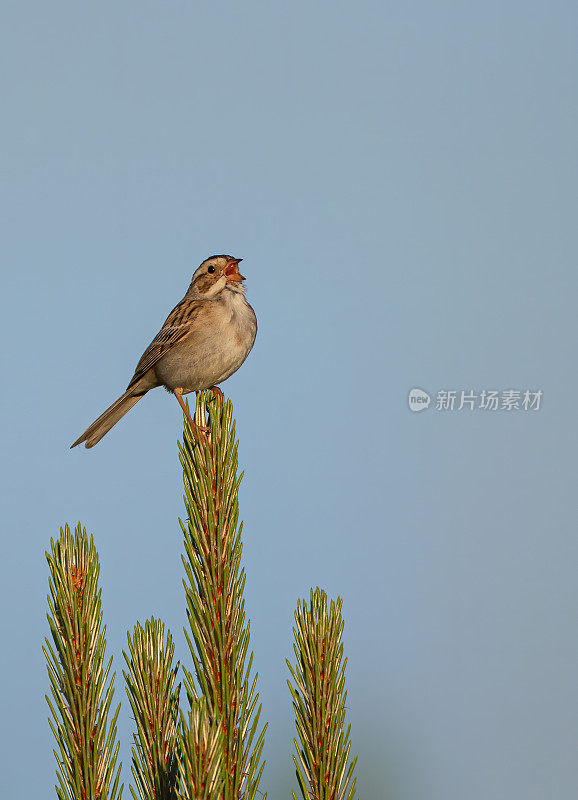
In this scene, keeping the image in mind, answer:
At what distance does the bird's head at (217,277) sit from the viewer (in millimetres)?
6992

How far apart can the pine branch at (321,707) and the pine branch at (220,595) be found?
150 mm

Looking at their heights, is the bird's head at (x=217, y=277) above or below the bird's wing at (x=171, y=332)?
above

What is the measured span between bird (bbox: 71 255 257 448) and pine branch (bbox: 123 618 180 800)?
12.7ft

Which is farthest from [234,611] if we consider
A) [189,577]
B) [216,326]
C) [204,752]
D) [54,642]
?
[216,326]

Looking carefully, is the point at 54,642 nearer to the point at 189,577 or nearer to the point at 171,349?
the point at 189,577

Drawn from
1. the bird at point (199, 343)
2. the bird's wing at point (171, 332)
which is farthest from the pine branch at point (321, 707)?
the bird's wing at point (171, 332)

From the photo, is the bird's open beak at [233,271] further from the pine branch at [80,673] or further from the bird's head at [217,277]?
the pine branch at [80,673]

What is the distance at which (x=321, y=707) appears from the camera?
2.57 m

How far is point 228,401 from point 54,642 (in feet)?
4.21

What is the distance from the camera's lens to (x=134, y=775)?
251 centimetres

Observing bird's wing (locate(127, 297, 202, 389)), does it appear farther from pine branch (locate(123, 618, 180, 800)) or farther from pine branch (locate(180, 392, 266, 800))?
pine branch (locate(123, 618, 180, 800))

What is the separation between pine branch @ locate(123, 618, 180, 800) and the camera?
251cm

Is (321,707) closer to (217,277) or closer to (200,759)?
(200,759)

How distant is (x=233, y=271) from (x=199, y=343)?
81 cm
